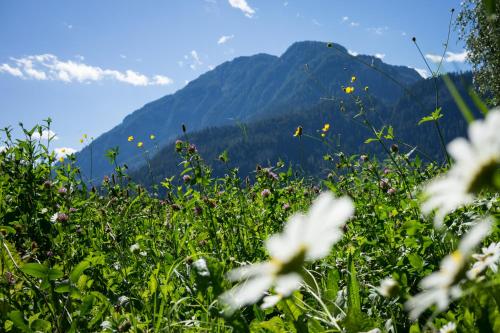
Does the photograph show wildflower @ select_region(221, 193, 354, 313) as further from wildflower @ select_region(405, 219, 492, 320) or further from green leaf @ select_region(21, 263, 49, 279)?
green leaf @ select_region(21, 263, 49, 279)

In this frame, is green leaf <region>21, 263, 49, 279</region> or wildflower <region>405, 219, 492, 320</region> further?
green leaf <region>21, 263, 49, 279</region>

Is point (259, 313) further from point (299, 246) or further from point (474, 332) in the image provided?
point (299, 246)

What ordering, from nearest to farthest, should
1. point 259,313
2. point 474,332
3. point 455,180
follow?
point 455,180 → point 474,332 → point 259,313

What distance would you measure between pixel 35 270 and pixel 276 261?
1.20 metres

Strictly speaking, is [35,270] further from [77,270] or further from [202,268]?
[202,268]

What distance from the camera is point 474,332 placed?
1.10 m

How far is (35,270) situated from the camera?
1403 mm

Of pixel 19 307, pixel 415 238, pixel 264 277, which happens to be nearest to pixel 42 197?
pixel 19 307

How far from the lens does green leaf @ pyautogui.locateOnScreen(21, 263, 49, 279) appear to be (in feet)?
4.53

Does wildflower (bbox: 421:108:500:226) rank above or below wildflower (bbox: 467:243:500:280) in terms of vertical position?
above

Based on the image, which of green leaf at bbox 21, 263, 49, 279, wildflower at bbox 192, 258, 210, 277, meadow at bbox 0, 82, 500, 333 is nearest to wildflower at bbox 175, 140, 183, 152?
meadow at bbox 0, 82, 500, 333

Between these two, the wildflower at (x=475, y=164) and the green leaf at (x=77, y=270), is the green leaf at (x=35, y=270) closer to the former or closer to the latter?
the green leaf at (x=77, y=270)

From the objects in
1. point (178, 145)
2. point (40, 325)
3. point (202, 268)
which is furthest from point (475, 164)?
point (178, 145)

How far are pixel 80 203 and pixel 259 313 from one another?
7.39 feet
